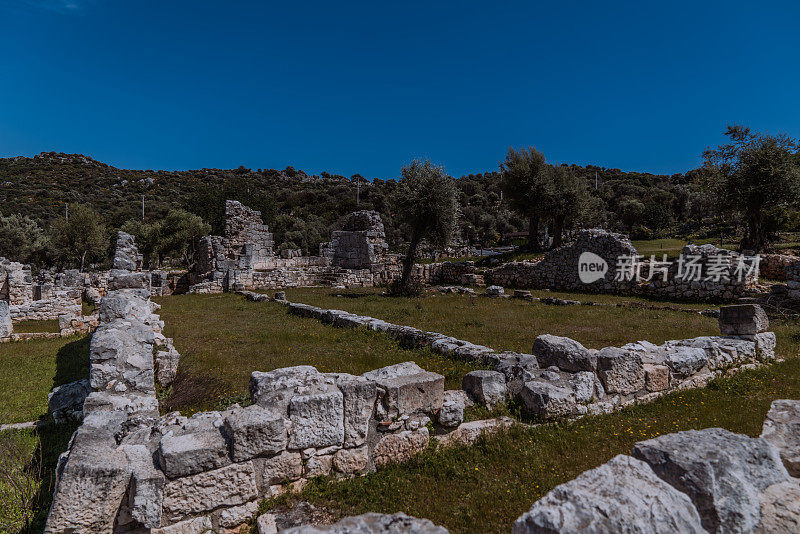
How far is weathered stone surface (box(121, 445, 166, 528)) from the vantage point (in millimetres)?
2959

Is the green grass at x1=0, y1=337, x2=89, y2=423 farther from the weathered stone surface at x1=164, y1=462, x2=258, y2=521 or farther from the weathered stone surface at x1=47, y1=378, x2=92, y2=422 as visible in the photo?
the weathered stone surface at x1=164, y1=462, x2=258, y2=521

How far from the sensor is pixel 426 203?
62.7 ft

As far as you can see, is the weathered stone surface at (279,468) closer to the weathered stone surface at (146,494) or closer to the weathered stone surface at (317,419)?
the weathered stone surface at (317,419)

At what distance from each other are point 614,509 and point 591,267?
21074 millimetres

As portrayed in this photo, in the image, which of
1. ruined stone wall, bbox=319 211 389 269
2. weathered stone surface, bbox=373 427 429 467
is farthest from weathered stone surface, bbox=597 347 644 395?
ruined stone wall, bbox=319 211 389 269

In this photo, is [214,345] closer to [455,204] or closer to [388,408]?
[388,408]

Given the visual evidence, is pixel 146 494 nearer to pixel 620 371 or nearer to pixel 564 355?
pixel 564 355

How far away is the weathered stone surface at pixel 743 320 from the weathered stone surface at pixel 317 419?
8.11 meters

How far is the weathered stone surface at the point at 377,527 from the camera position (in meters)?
1.95

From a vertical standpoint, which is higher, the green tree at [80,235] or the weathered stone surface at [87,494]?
the green tree at [80,235]

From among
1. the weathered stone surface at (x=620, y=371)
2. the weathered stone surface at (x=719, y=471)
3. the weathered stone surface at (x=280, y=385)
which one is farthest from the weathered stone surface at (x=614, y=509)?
the weathered stone surface at (x=620, y=371)

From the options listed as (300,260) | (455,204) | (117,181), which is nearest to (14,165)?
(117,181)

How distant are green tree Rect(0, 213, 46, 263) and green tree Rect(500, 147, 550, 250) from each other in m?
42.2

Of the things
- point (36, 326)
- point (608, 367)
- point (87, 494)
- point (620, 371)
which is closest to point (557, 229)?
point (620, 371)
